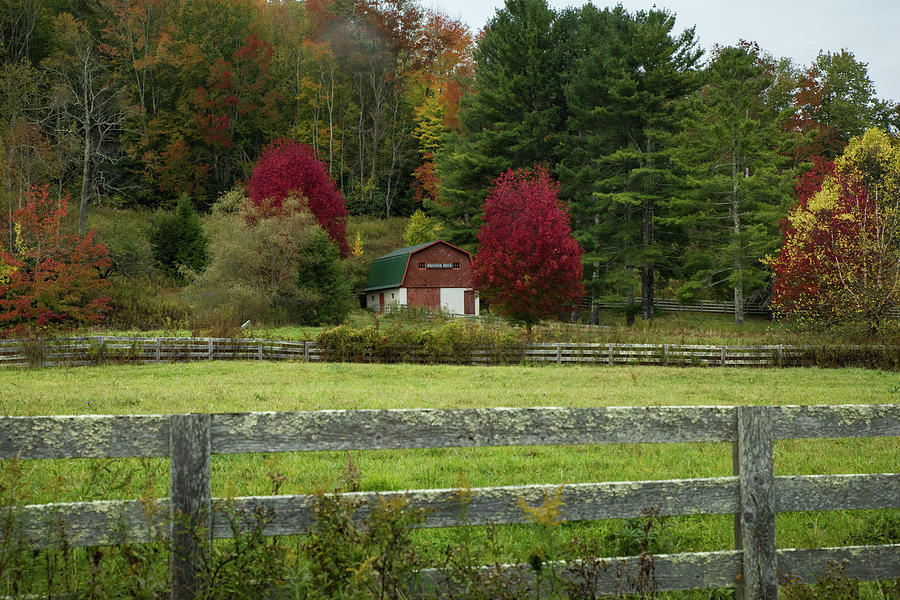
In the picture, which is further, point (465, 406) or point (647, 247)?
point (647, 247)

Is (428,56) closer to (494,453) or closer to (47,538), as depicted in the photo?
(494,453)

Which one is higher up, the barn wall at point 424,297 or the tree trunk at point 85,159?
the tree trunk at point 85,159

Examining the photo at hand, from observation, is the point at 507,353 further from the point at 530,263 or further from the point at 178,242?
the point at 178,242

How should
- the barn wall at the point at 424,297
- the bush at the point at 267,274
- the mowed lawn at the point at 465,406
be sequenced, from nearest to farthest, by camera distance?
the mowed lawn at the point at 465,406 → the bush at the point at 267,274 → the barn wall at the point at 424,297

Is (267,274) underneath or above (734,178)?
underneath

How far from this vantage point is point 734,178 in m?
40.2

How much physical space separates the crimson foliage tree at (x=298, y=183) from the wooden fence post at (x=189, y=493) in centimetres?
3808

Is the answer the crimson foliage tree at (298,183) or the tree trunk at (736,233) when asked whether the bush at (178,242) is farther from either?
the tree trunk at (736,233)

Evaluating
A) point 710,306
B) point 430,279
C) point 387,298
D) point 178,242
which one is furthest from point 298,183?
point 710,306

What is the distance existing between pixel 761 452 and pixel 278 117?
6023 cm

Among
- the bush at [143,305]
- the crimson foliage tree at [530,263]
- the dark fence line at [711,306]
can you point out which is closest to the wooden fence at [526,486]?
the crimson foliage tree at [530,263]

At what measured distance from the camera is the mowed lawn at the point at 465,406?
18.9 feet

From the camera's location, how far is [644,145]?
45.5 m

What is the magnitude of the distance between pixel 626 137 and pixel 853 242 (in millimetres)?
20198
